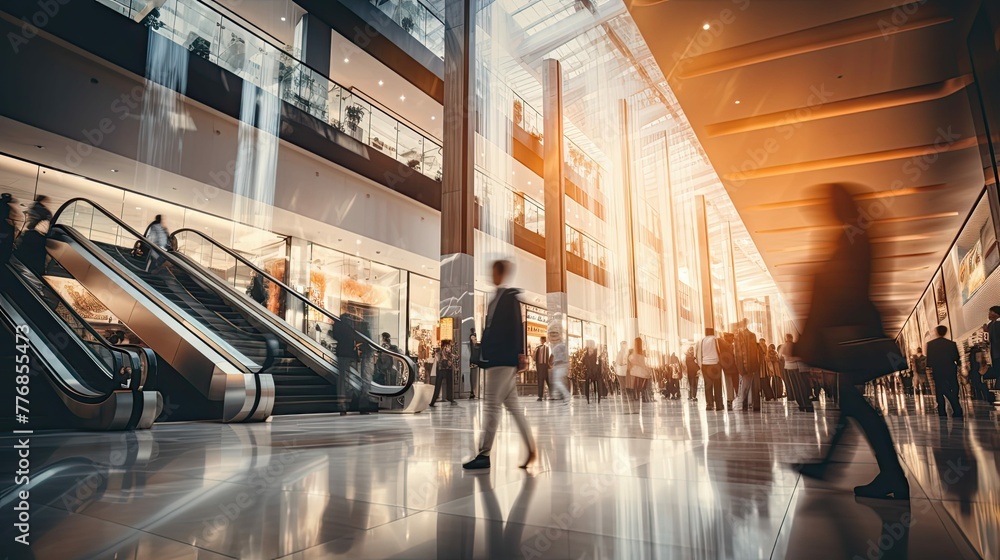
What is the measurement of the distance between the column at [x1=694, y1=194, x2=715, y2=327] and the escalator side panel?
24.8 metres

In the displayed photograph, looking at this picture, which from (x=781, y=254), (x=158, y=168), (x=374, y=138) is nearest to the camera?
(x=158, y=168)

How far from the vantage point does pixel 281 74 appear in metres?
13.7

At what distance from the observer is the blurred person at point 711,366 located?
974 cm

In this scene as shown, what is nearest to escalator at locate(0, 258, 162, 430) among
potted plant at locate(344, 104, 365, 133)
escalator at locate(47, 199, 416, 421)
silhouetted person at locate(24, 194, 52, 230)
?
escalator at locate(47, 199, 416, 421)

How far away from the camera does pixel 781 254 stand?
17.7 meters

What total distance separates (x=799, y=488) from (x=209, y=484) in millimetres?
3177

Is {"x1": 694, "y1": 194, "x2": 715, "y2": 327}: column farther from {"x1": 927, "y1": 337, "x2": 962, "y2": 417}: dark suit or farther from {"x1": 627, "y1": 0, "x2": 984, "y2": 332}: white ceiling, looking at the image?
{"x1": 927, "y1": 337, "x2": 962, "y2": 417}: dark suit

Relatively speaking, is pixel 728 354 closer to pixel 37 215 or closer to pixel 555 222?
pixel 555 222

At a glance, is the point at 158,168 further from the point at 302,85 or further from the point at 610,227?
the point at 610,227

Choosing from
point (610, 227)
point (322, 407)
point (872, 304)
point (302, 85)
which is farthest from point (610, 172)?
point (872, 304)

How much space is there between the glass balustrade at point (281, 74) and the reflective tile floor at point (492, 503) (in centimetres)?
1010

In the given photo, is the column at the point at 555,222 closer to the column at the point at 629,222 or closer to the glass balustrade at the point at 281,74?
the column at the point at 629,222

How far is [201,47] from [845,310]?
13.7 meters

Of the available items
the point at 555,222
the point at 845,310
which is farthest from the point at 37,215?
the point at 555,222
